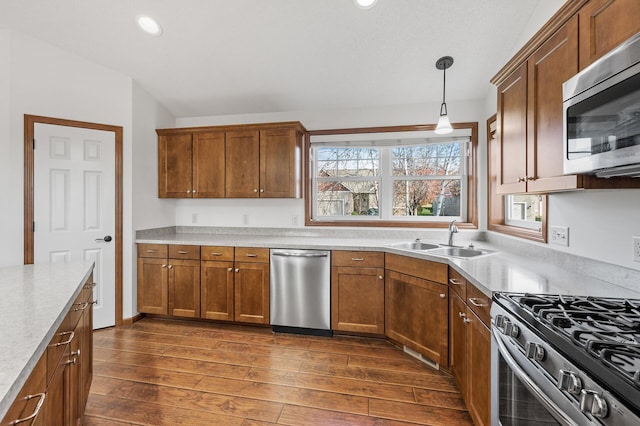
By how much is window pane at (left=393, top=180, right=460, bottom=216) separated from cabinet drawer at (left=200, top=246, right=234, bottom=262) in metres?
1.87

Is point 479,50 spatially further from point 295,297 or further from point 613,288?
point 295,297

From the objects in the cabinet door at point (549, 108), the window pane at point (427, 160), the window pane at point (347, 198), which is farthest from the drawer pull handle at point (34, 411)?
the window pane at point (427, 160)

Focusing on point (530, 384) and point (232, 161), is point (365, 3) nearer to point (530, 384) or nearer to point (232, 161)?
point (232, 161)

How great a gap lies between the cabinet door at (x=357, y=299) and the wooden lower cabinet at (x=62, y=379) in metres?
1.85

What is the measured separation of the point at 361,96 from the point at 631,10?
233cm

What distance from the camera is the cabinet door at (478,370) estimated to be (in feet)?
4.75

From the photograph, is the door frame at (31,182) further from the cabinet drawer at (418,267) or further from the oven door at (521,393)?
the oven door at (521,393)

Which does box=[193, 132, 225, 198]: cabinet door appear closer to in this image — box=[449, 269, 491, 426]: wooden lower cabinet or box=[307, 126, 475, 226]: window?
box=[307, 126, 475, 226]: window

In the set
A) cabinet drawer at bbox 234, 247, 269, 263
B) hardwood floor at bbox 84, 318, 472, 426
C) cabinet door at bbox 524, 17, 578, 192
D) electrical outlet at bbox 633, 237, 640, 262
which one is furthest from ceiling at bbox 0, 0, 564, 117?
hardwood floor at bbox 84, 318, 472, 426

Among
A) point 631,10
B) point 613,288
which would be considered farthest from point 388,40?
point 613,288

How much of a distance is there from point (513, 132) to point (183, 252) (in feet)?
10.1

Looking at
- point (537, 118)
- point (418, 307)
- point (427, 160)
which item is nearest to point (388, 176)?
point (427, 160)

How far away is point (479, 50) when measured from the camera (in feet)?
8.22

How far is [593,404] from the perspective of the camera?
0.72 meters
